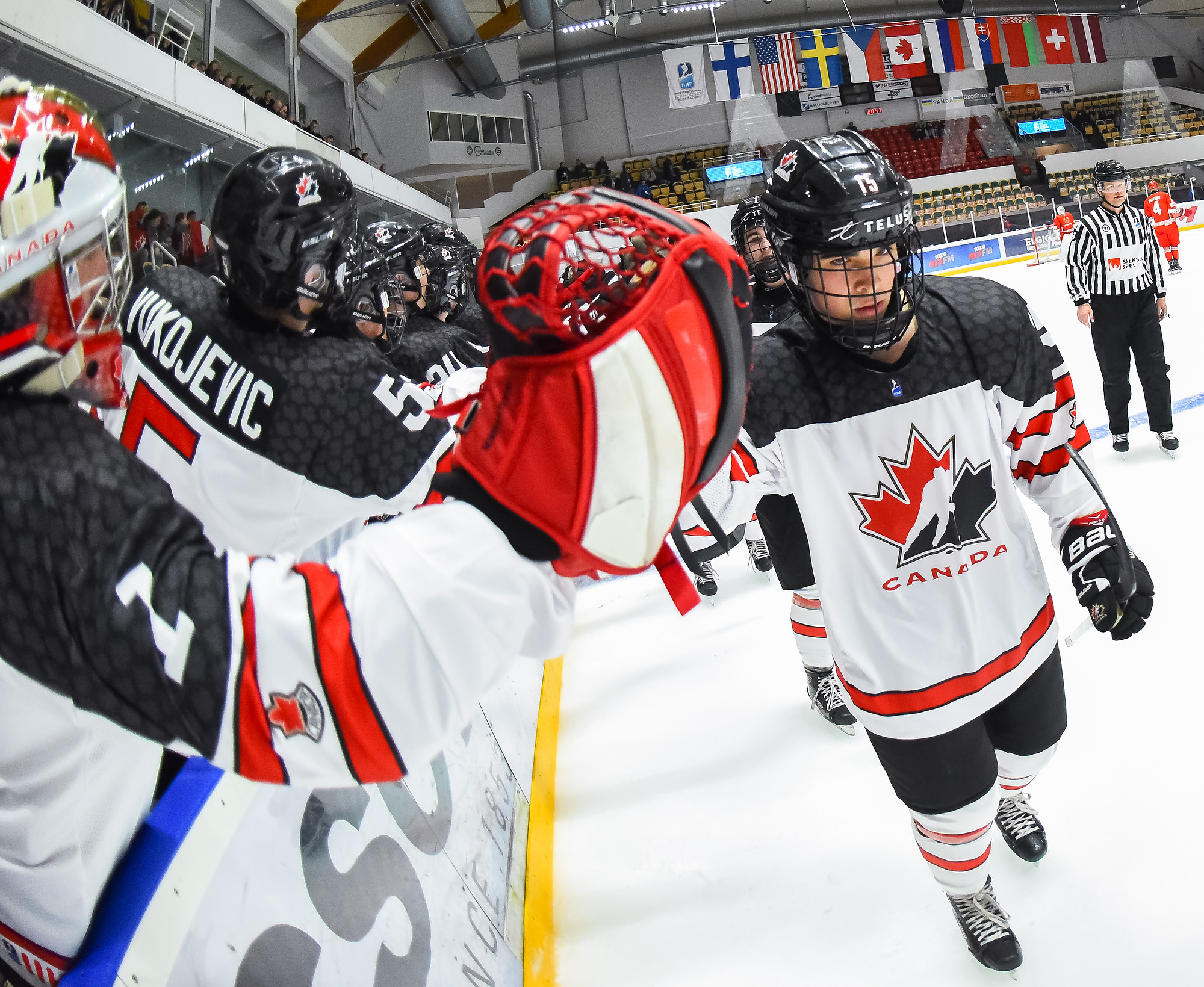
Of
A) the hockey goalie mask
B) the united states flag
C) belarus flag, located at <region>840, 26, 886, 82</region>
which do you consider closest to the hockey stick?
the hockey goalie mask

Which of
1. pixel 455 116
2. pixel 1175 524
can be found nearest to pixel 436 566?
pixel 1175 524

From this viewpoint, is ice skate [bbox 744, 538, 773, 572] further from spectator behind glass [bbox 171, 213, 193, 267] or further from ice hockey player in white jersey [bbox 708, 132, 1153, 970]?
spectator behind glass [bbox 171, 213, 193, 267]

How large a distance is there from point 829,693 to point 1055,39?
792 inches

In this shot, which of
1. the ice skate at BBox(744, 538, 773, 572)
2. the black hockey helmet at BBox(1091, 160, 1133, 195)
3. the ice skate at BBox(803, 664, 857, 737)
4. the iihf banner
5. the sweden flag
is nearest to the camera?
the ice skate at BBox(803, 664, 857, 737)

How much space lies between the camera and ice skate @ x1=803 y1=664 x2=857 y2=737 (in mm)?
2566

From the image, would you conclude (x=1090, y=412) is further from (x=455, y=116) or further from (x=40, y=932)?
(x=455, y=116)

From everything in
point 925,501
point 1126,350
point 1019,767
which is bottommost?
point 1019,767

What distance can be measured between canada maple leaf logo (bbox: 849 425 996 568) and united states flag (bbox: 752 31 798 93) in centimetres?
1465

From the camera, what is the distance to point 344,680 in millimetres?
497

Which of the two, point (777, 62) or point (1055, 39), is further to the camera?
point (1055, 39)

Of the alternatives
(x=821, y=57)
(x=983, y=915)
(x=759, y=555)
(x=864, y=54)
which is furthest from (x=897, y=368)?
(x=864, y=54)

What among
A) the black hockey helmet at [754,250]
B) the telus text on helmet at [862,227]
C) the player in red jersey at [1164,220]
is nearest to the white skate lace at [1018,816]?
the telus text on helmet at [862,227]

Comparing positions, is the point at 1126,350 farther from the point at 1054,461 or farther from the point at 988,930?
the point at 988,930

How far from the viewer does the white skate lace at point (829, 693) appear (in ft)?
8.50
